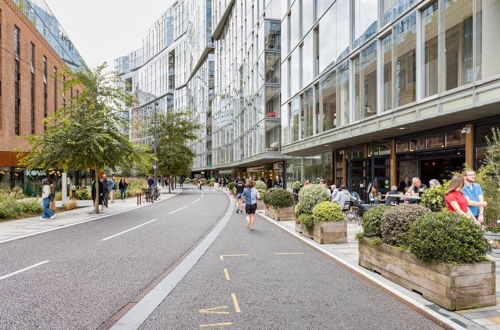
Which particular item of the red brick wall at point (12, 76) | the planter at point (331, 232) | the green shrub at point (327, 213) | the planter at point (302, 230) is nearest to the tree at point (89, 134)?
the red brick wall at point (12, 76)

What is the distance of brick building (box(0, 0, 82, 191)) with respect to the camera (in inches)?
1099

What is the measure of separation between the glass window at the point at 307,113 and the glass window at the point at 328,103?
1.60 meters

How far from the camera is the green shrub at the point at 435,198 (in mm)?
7980

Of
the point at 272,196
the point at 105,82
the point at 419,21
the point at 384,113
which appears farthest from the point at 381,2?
the point at 105,82

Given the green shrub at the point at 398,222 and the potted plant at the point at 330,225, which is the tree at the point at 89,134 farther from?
the green shrub at the point at 398,222

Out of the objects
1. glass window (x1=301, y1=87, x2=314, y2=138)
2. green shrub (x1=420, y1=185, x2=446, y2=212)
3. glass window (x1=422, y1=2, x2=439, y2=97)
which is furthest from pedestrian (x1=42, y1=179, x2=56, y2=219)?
glass window (x1=422, y1=2, x2=439, y2=97)

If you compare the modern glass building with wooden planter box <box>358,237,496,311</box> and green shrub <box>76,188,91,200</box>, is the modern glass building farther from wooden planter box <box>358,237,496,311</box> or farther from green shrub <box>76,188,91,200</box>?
green shrub <box>76,188,91,200</box>

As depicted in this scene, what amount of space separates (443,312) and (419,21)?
1050 centimetres

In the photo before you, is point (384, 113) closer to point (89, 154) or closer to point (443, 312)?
point (443, 312)

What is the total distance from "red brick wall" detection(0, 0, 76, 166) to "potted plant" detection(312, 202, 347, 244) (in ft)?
76.4

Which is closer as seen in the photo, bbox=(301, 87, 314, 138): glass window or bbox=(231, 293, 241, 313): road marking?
bbox=(231, 293, 241, 313): road marking

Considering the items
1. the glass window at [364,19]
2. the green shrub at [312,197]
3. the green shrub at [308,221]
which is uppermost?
the glass window at [364,19]

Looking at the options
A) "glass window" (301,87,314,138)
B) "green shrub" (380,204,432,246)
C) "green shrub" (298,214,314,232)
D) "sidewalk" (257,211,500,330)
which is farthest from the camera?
"glass window" (301,87,314,138)

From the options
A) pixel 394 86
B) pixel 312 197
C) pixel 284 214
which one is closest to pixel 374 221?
pixel 312 197
